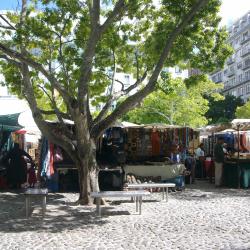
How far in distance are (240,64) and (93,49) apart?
315ft

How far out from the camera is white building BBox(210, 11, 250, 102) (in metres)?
99.7

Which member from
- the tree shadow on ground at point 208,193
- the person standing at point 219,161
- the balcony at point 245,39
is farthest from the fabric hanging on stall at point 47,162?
the balcony at point 245,39

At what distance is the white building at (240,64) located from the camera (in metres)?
99.7

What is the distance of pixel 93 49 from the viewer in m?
11.9

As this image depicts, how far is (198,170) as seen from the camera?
22.3 m

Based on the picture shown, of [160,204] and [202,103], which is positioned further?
[202,103]

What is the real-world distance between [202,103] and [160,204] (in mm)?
32921

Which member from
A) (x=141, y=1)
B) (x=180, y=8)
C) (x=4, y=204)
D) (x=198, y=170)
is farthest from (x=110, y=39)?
(x=198, y=170)

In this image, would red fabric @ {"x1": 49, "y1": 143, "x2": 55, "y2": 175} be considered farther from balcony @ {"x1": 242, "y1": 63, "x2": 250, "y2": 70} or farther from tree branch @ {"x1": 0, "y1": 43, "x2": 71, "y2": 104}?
balcony @ {"x1": 242, "y1": 63, "x2": 250, "y2": 70}

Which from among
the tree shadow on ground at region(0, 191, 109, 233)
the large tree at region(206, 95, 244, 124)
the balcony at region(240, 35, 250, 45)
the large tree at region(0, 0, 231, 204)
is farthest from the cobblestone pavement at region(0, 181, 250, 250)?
the balcony at region(240, 35, 250, 45)

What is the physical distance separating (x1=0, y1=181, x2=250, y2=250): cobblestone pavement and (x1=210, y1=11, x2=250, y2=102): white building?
86.2 m

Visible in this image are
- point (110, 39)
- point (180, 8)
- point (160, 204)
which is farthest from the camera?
point (110, 39)

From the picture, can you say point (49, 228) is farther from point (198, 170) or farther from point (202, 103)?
point (202, 103)

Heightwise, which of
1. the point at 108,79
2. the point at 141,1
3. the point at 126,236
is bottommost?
the point at 126,236
